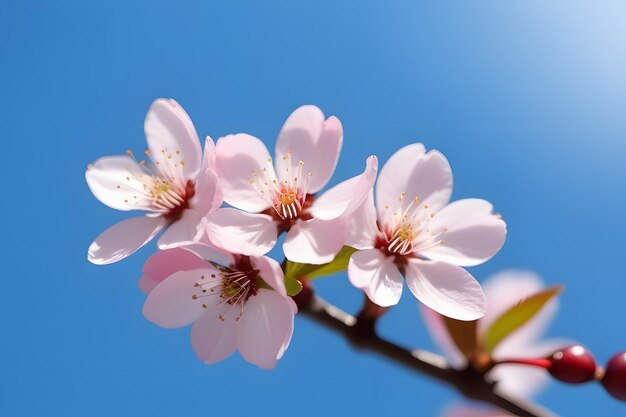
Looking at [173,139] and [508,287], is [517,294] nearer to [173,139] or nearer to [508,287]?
[508,287]

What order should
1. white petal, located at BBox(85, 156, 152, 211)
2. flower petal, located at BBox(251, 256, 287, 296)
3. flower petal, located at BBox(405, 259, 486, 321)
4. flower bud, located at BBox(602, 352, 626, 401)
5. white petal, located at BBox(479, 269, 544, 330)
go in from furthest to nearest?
white petal, located at BBox(479, 269, 544, 330) < white petal, located at BBox(85, 156, 152, 211) < flower bud, located at BBox(602, 352, 626, 401) < flower petal, located at BBox(405, 259, 486, 321) < flower petal, located at BBox(251, 256, 287, 296)

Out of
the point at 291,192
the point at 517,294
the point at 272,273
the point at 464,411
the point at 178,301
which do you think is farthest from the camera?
the point at 517,294

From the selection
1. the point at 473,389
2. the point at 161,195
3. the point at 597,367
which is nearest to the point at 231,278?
the point at 161,195

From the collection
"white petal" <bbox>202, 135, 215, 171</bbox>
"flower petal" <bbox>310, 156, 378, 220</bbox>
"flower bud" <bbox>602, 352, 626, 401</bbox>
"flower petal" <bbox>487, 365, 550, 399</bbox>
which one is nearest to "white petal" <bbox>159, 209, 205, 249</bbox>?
"white petal" <bbox>202, 135, 215, 171</bbox>

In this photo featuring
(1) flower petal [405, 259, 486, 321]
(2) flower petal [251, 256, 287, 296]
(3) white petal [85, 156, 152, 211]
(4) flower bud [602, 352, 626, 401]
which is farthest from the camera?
(3) white petal [85, 156, 152, 211]

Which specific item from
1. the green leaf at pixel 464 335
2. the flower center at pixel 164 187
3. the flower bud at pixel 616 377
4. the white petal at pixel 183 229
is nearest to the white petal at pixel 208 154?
the white petal at pixel 183 229

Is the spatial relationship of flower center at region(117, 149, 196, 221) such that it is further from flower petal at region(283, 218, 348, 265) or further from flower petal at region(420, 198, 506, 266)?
flower petal at region(420, 198, 506, 266)

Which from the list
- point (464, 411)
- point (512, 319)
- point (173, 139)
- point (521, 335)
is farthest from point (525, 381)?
point (173, 139)
